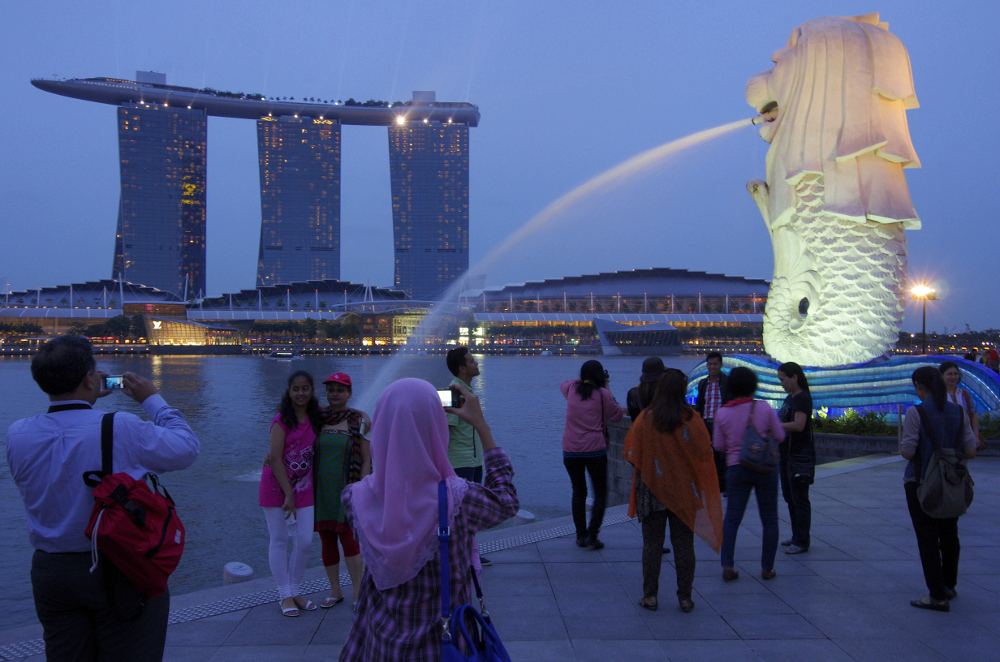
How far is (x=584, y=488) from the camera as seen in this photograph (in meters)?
5.51

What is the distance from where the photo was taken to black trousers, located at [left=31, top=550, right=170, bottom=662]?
2312 mm

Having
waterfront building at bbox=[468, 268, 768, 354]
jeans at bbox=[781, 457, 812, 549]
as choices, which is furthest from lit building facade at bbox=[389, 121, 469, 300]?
jeans at bbox=[781, 457, 812, 549]

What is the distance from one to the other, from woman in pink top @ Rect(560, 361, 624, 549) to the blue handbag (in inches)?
129

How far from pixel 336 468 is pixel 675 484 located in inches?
76.4

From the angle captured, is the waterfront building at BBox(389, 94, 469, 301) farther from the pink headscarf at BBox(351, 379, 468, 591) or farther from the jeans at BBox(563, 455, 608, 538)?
the pink headscarf at BBox(351, 379, 468, 591)

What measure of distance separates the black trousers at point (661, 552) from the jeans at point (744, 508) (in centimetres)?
61

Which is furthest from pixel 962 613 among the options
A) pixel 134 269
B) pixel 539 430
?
pixel 134 269

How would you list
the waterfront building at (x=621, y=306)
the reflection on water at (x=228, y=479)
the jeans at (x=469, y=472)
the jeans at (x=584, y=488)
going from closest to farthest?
the jeans at (x=469, y=472) < the jeans at (x=584, y=488) < the reflection on water at (x=228, y=479) < the waterfront building at (x=621, y=306)

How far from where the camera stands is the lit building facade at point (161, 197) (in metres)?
126

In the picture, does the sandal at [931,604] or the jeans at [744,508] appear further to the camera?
the jeans at [744,508]

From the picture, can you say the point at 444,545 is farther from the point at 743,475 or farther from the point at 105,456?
the point at 743,475

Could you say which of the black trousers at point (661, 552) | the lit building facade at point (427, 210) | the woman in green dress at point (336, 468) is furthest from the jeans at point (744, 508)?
the lit building facade at point (427, 210)

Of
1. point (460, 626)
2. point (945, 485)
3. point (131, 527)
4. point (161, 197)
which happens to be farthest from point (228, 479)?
point (161, 197)

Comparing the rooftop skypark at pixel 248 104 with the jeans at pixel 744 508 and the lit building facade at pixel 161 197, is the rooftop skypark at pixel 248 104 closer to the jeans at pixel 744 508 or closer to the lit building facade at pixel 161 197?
the lit building facade at pixel 161 197
